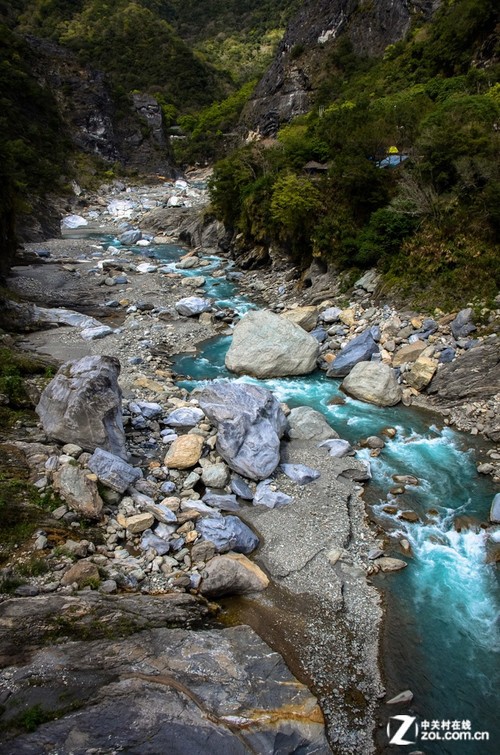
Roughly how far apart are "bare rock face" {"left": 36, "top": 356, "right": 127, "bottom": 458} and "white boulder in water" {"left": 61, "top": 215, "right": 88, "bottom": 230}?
43.5 meters

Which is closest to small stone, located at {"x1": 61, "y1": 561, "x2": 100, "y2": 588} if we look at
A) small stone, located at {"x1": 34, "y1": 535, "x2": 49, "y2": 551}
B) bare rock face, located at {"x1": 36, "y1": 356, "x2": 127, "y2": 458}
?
small stone, located at {"x1": 34, "y1": 535, "x2": 49, "y2": 551}

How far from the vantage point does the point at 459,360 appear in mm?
15883

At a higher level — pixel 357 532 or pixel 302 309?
pixel 302 309

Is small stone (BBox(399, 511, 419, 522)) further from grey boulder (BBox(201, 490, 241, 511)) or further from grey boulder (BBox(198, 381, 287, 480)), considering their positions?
grey boulder (BBox(201, 490, 241, 511))

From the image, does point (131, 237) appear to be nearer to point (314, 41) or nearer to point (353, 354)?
point (353, 354)

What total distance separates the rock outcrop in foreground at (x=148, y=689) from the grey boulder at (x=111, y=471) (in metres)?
2.85

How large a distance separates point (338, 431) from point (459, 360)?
542 cm

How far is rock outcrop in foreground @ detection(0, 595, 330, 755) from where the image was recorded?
17.5 ft

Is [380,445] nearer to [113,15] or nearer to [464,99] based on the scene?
[464,99]

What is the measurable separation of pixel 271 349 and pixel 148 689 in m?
12.9

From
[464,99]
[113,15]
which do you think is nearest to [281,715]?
[464,99]

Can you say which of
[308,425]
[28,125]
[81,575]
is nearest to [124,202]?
[28,125]

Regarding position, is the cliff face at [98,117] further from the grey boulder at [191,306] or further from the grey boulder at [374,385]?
the grey boulder at [374,385]

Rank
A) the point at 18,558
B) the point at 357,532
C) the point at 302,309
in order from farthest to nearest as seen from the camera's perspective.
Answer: the point at 302,309 → the point at 357,532 → the point at 18,558
